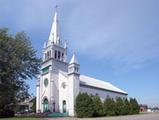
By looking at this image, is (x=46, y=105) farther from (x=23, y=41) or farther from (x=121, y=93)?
(x=121, y=93)

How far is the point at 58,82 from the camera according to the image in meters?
52.4

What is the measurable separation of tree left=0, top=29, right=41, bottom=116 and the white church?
872 cm

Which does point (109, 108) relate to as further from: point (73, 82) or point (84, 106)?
point (73, 82)

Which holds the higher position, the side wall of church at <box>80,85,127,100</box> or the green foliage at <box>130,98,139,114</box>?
the side wall of church at <box>80,85,127,100</box>

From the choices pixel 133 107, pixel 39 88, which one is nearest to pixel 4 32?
pixel 39 88

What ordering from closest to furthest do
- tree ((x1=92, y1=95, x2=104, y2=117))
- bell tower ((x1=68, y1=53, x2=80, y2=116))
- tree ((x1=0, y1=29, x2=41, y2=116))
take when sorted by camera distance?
tree ((x1=0, y1=29, x2=41, y2=116)), tree ((x1=92, y1=95, x2=104, y2=117)), bell tower ((x1=68, y1=53, x2=80, y2=116))

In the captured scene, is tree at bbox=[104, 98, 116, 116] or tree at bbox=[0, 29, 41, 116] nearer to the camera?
tree at bbox=[0, 29, 41, 116]

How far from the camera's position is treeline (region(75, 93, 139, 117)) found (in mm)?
39375

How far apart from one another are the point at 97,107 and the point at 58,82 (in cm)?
Result: 1432

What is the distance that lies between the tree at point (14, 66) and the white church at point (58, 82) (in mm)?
8720

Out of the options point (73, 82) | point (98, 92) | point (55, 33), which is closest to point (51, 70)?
point (73, 82)

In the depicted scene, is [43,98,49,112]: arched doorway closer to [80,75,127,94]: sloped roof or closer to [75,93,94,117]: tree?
[80,75,127,94]: sloped roof

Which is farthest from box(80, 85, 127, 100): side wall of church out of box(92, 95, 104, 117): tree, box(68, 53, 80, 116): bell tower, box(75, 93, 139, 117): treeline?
box(92, 95, 104, 117): tree

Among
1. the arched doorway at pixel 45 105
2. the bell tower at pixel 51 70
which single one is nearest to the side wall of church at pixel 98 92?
the bell tower at pixel 51 70
